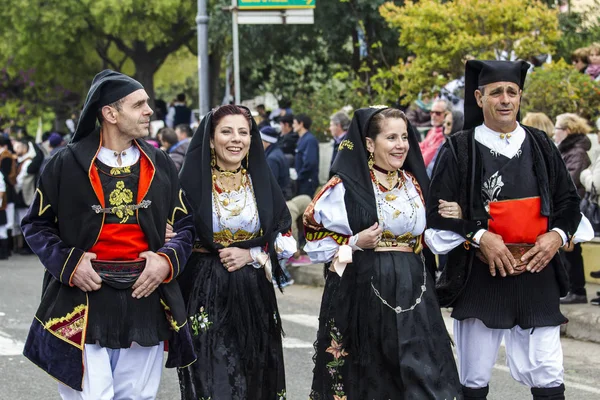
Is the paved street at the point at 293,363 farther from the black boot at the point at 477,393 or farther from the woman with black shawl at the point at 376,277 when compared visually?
the woman with black shawl at the point at 376,277

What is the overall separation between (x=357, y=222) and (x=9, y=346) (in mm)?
4532

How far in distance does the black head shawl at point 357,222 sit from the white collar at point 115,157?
1.15m

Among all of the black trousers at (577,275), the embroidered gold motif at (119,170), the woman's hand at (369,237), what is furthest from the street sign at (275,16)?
the embroidered gold motif at (119,170)

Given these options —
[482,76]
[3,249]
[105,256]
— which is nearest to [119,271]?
[105,256]

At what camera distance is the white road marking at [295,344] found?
9.21 metres

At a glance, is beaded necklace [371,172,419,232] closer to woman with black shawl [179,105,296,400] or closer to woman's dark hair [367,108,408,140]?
woman's dark hair [367,108,408,140]

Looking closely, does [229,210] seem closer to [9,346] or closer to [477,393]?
[477,393]

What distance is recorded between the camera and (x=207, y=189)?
6031 mm

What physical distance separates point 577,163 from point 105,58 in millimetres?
22552

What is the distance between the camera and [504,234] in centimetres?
591

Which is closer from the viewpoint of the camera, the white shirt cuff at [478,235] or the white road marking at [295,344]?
the white shirt cuff at [478,235]

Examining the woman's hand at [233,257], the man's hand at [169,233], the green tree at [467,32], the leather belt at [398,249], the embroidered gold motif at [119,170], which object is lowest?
the woman's hand at [233,257]

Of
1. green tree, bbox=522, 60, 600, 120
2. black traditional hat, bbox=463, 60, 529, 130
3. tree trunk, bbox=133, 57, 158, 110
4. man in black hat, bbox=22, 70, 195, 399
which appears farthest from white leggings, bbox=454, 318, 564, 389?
tree trunk, bbox=133, 57, 158, 110

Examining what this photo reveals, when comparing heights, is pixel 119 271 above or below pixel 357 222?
below
